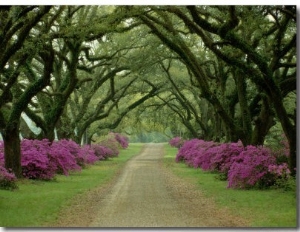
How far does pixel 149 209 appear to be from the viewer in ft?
41.4

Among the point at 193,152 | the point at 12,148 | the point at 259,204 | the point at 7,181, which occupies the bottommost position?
the point at 259,204

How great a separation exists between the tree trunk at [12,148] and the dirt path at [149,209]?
323 centimetres

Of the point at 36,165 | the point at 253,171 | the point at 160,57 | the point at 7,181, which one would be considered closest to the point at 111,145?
the point at 160,57

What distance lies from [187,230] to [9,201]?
5341 mm

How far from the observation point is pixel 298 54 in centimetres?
1239

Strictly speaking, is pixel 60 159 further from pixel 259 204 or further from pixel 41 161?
pixel 259 204

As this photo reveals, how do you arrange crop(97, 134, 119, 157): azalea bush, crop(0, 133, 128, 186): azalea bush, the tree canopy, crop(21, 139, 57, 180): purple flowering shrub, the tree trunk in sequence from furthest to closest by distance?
crop(97, 134, 119, 157): azalea bush, crop(21, 139, 57, 180): purple flowering shrub, crop(0, 133, 128, 186): azalea bush, the tree trunk, the tree canopy

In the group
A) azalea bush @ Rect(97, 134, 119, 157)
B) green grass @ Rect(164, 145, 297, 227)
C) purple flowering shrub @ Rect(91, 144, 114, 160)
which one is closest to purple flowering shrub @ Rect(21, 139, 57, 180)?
green grass @ Rect(164, 145, 297, 227)

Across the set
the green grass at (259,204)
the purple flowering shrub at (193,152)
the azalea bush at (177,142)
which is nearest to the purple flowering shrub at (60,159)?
the green grass at (259,204)

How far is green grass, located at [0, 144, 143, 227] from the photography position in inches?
441

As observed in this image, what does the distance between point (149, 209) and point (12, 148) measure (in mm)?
7266

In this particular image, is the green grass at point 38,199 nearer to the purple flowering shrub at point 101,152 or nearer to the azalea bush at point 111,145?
the purple flowering shrub at point 101,152

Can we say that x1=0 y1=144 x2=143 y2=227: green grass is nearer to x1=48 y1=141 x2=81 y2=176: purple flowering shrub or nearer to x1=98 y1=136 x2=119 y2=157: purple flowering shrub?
x1=48 y1=141 x2=81 y2=176: purple flowering shrub

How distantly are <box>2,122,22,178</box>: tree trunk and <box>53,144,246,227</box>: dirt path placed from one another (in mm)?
3234
